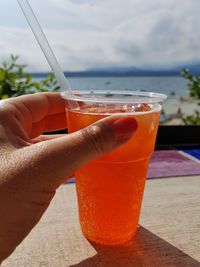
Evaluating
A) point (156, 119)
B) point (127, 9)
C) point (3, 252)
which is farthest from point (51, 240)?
point (127, 9)

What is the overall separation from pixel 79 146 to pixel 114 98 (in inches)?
8.0

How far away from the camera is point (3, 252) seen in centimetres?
54

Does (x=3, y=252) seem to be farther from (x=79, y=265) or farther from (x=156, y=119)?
(x=156, y=119)

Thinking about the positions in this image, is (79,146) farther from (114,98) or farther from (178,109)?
(178,109)

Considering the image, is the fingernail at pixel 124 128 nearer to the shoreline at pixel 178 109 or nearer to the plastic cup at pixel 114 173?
the plastic cup at pixel 114 173

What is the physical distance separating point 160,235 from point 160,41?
215 inches

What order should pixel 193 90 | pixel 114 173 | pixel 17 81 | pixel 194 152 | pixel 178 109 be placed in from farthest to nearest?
pixel 178 109 < pixel 193 90 < pixel 17 81 < pixel 194 152 < pixel 114 173

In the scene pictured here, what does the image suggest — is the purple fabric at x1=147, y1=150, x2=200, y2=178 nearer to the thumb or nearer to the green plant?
the thumb

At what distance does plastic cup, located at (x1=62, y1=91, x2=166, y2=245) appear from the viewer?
62 cm

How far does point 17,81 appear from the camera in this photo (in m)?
1.88

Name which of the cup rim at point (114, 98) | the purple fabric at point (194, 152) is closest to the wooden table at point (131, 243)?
the cup rim at point (114, 98)

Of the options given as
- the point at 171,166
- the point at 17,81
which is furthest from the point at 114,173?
the point at 17,81

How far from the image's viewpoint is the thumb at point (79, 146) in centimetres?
52

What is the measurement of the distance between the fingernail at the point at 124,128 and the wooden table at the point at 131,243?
258mm
